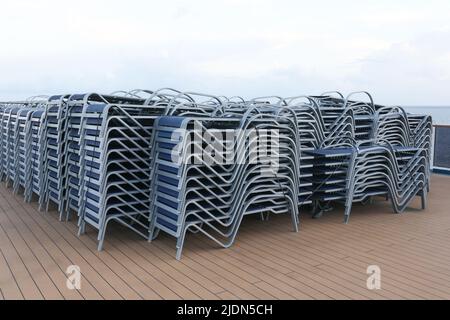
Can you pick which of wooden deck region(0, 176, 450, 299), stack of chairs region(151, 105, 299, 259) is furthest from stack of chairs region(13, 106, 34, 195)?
stack of chairs region(151, 105, 299, 259)

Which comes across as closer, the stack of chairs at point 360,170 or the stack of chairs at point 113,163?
the stack of chairs at point 113,163

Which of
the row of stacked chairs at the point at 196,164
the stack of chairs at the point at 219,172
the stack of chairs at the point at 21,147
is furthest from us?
the stack of chairs at the point at 21,147

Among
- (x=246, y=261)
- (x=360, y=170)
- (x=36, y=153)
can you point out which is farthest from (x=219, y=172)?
(x=36, y=153)

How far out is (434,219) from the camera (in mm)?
5305

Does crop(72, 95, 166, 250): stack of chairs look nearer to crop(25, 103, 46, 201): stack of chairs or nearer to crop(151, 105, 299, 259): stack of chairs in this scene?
crop(151, 105, 299, 259): stack of chairs

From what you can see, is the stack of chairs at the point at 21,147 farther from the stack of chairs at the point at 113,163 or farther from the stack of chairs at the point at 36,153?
the stack of chairs at the point at 113,163

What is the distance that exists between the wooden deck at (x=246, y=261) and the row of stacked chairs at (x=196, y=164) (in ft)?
0.67

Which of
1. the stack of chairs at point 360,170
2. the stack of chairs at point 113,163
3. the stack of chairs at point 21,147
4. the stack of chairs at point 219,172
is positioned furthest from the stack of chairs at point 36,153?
the stack of chairs at point 360,170

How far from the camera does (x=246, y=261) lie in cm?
385

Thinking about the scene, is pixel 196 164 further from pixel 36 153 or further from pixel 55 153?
pixel 36 153

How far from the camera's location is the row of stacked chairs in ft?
13.3

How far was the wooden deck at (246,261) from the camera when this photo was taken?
3.20 metres

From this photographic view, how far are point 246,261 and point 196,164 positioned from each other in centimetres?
98
